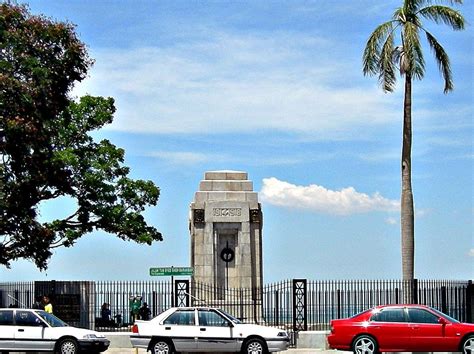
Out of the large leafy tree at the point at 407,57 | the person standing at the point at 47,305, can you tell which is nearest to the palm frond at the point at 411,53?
the large leafy tree at the point at 407,57

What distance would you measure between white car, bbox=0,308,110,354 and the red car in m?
6.47

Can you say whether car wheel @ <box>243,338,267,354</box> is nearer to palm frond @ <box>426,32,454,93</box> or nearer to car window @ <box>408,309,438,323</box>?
car window @ <box>408,309,438,323</box>

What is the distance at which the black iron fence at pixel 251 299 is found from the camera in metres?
32.6

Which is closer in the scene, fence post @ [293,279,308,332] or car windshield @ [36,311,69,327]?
car windshield @ [36,311,69,327]

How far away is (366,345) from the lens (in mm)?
25500

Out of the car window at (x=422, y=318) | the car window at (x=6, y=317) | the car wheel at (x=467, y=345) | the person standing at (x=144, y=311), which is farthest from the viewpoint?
the person standing at (x=144, y=311)

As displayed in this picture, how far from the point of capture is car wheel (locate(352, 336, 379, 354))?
83.6ft

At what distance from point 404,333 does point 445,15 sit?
1415 cm

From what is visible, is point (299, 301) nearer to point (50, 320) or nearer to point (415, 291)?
point (415, 291)

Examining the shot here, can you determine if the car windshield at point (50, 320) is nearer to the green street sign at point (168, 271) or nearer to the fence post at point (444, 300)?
the green street sign at point (168, 271)

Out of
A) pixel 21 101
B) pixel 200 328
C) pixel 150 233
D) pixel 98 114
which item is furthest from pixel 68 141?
pixel 200 328

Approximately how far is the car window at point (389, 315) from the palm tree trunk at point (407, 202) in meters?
9.47

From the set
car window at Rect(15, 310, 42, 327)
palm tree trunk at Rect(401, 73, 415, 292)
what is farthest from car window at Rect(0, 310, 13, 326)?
palm tree trunk at Rect(401, 73, 415, 292)

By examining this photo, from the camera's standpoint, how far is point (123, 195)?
42.6 m
